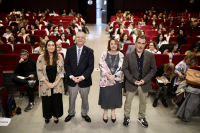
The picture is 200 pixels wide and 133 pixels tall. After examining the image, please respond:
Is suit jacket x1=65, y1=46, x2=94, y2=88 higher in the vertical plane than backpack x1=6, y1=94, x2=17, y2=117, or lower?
higher

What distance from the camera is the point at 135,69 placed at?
2551 millimetres

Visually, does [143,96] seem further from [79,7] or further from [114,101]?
[79,7]

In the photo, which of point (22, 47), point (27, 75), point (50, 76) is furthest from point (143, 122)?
point (22, 47)

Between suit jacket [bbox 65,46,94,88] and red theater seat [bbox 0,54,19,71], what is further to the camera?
red theater seat [bbox 0,54,19,71]

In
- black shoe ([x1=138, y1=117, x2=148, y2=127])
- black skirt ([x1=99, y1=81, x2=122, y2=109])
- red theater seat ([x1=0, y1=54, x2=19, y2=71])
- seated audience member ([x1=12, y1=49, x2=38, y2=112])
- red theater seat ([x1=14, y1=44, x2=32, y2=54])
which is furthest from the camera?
red theater seat ([x1=14, y1=44, x2=32, y2=54])

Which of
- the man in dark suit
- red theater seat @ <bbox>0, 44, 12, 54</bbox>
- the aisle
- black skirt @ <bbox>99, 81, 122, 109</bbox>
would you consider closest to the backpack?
the aisle

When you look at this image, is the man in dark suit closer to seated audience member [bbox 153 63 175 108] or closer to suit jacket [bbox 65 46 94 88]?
suit jacket [bbox 65 46 94 88]

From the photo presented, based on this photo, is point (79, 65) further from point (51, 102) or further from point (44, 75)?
point (51, 102)

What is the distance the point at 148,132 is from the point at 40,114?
1.86 meters

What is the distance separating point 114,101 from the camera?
2701 mm

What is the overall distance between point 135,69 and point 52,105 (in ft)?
4.63

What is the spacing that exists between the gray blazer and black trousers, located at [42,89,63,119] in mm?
1113

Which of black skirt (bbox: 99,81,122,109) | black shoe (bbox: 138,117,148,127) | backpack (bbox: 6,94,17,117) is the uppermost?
black skirt (bbox: 99,81,122,109)

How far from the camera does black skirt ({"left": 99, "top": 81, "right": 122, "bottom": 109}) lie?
104 inches
